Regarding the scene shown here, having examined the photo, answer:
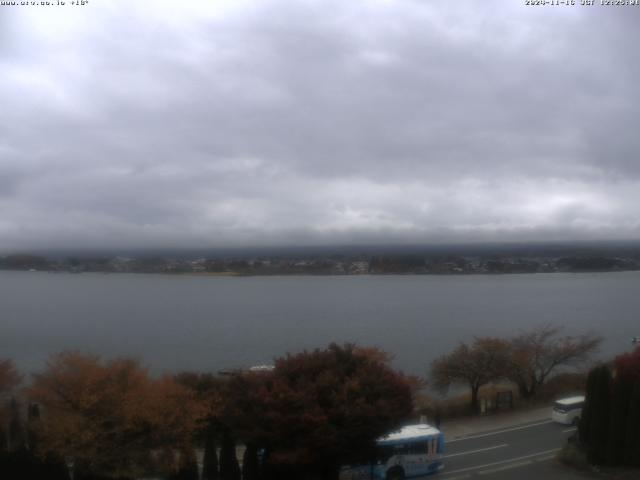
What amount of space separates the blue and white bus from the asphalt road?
45cm

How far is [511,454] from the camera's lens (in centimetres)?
1514

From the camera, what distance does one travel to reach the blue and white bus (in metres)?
13.6

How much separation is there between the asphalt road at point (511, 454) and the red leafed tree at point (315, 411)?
300 cm

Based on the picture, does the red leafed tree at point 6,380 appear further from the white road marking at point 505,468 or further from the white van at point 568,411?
the white van at point 568,411

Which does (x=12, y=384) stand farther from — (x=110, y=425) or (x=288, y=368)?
(x=288, y=368)

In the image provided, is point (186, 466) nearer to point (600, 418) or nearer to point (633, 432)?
point (600, 418)

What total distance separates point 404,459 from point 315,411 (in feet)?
11.7

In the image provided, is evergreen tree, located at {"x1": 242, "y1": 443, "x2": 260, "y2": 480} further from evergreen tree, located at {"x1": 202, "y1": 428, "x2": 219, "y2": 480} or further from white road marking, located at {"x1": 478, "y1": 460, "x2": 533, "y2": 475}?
white road marking, located at {"x1": 478, "y1": 460, "x2": 533, "y2": 475}

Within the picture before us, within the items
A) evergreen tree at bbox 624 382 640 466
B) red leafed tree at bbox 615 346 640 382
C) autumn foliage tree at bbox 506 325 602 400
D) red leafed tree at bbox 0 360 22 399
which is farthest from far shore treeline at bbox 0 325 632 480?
autumn foliage tree at bbox 506 325 602 400

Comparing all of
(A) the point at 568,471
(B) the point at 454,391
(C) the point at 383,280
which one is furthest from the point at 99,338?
(C) the point at 383,280

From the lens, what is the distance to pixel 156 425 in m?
11.9

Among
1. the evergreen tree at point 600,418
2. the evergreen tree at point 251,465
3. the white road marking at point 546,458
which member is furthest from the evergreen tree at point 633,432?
the evergreen tree at point 251,465

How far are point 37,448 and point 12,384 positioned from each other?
6.15 meters

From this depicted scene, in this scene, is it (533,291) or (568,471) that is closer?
(568,471)
